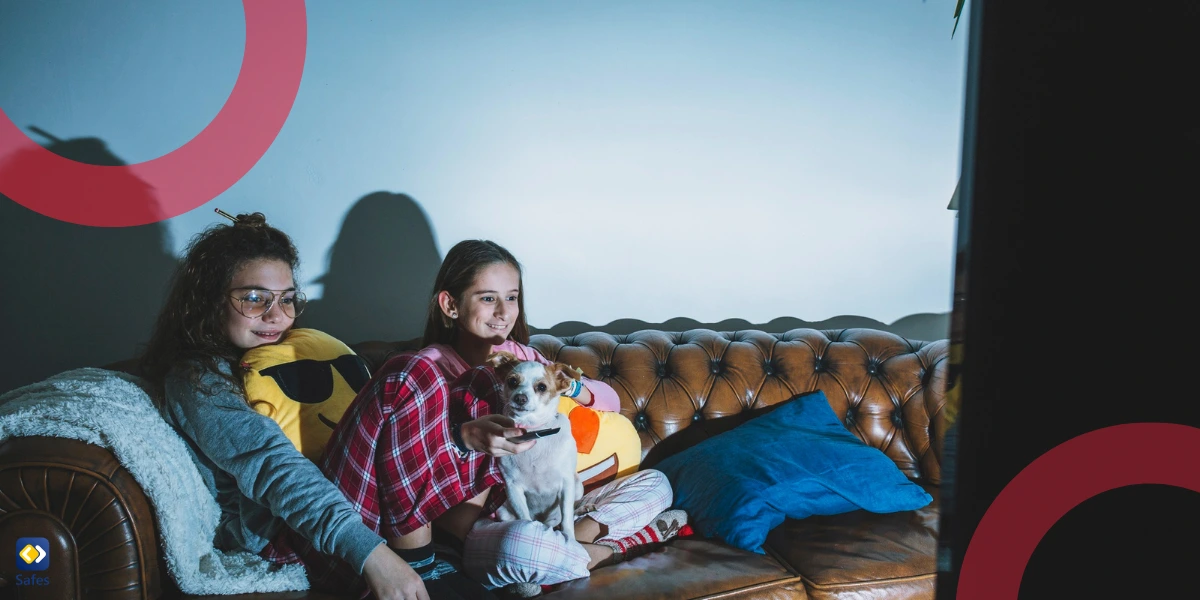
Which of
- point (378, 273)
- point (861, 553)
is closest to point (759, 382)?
point (861, 553)

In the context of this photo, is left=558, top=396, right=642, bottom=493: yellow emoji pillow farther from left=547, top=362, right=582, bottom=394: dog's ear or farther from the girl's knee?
left=547, top=362, right=582, bottom=394: dog's ear

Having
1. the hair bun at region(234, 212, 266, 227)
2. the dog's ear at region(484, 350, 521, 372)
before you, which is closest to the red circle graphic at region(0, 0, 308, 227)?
the hair bun at region(234, 212, 266, 227)

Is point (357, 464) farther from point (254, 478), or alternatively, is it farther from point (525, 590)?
point (525, 590)

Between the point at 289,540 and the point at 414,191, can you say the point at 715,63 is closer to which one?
the point at 414,191

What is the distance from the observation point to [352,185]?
2.06m

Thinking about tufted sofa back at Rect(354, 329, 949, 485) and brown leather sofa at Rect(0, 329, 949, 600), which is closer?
brown leather sofa at Rect(0, 329, 949, 600)

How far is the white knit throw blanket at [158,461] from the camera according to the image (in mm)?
1114

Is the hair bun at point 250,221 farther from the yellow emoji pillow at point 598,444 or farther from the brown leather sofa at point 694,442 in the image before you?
the yellow emoji pillow at point 598,444

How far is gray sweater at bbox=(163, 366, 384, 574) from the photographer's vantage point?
1.14m

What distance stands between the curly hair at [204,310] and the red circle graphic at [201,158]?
0.64 meters

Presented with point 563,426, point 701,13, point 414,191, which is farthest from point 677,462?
point 701,13

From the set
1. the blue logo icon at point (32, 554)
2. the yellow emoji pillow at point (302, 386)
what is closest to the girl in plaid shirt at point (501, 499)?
the yellow emoji pillow at point (302, 386)

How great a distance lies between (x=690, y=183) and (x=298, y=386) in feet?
4.77

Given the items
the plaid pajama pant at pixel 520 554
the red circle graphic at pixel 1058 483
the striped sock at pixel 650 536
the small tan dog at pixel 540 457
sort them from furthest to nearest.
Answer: the striped sock at pixel 650 536
the small tan dog at pixel 540 457
the plaid pajama pant at pixel 520 554
the red circle graphic at pixel 1058 483
